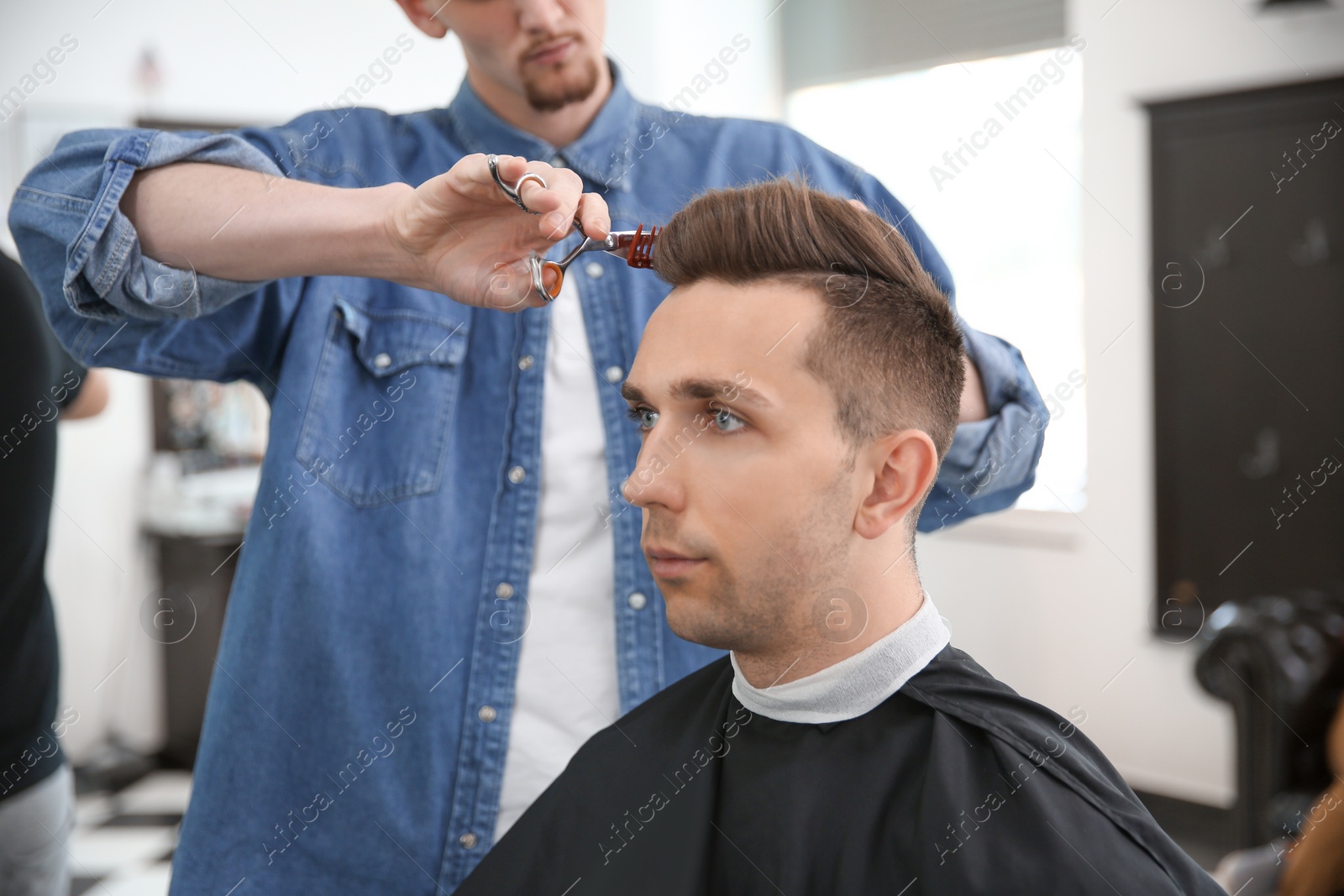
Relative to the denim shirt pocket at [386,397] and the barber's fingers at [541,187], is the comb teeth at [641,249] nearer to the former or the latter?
the barber's fingers at [541,187]

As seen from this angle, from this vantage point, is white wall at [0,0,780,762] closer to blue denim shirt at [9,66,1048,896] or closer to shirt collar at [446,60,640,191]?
shirt collar at [446,60,640,191]

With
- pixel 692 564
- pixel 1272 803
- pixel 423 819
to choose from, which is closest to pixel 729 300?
pixel 692 564

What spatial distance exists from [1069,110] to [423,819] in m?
3.44

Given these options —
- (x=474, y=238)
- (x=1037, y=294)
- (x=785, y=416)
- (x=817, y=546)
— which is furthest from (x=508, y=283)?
(x=1037, y=294)

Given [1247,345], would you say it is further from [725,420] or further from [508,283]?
[508,283]

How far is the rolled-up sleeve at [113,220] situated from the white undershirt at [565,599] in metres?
0.42

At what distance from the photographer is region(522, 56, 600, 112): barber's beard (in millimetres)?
1288

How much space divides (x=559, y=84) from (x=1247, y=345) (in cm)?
309

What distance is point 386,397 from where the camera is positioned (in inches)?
52.9

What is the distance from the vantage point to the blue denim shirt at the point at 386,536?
4.24 feet

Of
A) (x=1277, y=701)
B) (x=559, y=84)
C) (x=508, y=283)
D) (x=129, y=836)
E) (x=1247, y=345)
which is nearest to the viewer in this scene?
(x=508, y=283)

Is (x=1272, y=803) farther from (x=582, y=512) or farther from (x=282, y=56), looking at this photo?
(x=282, y=56)

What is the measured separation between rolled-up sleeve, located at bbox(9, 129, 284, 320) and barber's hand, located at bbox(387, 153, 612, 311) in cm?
23

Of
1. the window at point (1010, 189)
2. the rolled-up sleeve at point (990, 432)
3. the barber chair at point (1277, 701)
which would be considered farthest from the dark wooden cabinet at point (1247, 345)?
the rolled-up sleeve at point (990, 432)
